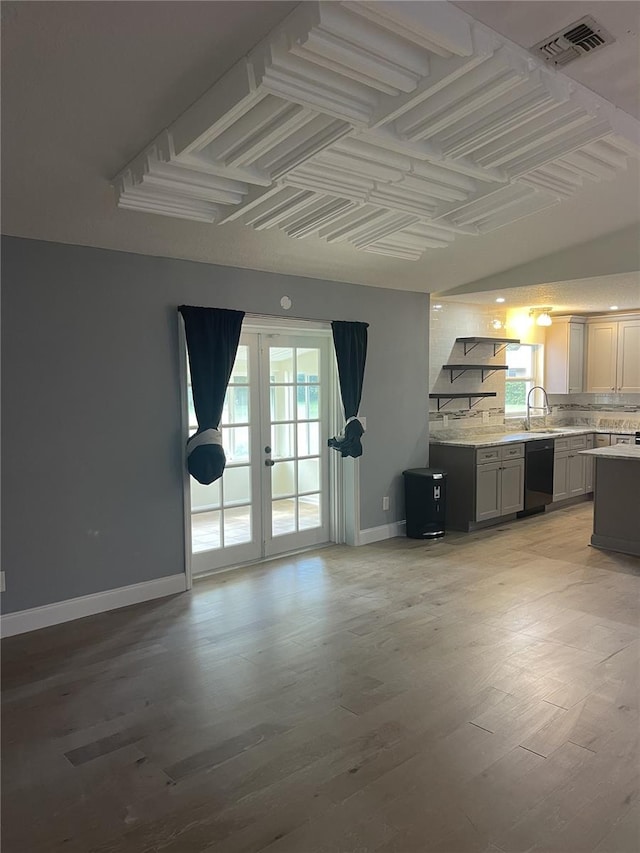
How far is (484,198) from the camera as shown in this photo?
3.76 metres

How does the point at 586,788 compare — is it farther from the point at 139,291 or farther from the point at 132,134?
the point at 139,291

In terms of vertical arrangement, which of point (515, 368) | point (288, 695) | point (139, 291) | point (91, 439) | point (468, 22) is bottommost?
point (288, 695)

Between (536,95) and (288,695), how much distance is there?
3037mm

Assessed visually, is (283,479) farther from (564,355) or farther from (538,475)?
(564,355)

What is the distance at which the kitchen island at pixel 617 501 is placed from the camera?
542 cm

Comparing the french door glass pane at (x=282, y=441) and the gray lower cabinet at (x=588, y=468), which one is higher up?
the french door glass pane at (x=282, y=441)

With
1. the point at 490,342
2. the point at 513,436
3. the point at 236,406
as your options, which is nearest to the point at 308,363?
the point at 236,406

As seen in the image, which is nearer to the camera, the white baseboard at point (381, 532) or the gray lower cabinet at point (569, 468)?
the white baseboard at point (381, 532)

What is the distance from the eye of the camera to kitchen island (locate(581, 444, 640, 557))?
17.8 ft

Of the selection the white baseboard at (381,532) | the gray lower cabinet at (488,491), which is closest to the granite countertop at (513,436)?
the gray lower cabinet at (488,491)

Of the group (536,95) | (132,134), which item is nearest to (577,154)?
(536,95)

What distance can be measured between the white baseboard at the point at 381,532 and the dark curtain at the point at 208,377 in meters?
1.91

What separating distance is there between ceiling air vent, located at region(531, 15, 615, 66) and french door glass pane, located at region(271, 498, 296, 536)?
12.6ft

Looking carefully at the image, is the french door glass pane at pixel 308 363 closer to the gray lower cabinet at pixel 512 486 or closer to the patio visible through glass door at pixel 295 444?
the patio visible through glass door at pixel 295 444
